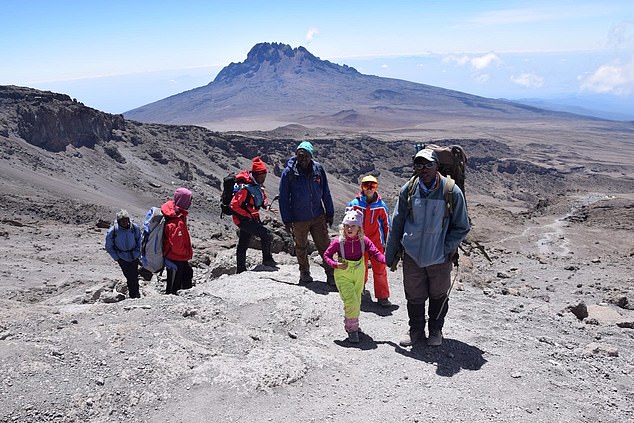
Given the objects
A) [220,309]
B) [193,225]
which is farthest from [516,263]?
[193,225]

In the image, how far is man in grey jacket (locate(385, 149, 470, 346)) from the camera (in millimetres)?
4148

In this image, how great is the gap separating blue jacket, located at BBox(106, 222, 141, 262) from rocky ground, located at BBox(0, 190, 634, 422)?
74 cm

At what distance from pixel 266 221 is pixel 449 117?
14844 centimetres

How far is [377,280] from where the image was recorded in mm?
5887

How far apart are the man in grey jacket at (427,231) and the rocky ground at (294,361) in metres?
0.57

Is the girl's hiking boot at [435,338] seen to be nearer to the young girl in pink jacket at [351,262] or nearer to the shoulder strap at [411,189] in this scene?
the young girl in pink jacket at [351,262]

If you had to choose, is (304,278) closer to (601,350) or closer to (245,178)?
(245,178)

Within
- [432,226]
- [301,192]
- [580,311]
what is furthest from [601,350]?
[301,192]

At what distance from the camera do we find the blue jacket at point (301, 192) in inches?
236

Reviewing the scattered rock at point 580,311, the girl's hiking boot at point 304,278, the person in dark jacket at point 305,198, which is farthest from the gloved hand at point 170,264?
the scattered rock at point 580,311

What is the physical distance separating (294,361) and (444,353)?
4.38 feet

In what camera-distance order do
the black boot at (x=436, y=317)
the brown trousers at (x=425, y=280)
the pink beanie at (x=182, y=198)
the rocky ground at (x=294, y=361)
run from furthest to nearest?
the pink beanie at (x=182, y=198) → the black boot at (x=436, y=317) → the brown trousers at (x=425, y=280) → the rocky ground at (x=294, y=361)

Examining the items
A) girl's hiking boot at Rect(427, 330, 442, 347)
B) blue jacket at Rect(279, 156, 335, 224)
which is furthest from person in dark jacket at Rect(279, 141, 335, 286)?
girl's hiking boot at Rect(427, 330, 442, 347)

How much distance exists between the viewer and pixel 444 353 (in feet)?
14.8
